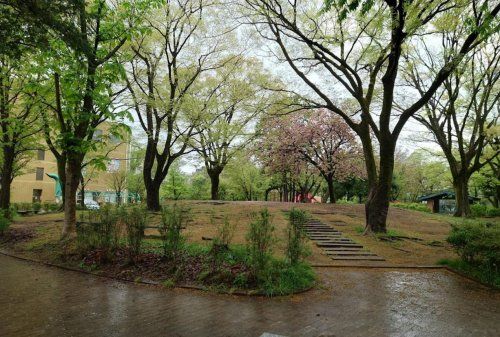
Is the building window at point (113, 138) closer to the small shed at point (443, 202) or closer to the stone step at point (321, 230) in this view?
the stone step at point (321, 230)

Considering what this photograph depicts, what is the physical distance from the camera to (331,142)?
24.3 meters

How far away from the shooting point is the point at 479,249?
23.0 ft

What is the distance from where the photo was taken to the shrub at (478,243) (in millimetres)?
6727

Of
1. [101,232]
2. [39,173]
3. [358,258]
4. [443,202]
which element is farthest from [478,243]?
[39,173]

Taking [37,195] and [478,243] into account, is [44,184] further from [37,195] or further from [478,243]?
[478,243]

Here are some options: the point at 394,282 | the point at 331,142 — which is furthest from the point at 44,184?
the point at 394,282

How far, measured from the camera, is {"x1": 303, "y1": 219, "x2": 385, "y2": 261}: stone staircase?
29.5ft

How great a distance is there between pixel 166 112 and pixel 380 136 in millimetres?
9514

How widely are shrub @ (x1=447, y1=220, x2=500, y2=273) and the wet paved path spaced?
0.71 meters

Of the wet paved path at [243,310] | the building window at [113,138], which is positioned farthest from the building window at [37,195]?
the wet paved path at [243,310]

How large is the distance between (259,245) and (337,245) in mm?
4985

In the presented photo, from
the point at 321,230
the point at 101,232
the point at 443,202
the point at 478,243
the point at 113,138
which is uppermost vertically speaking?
the point at 113,138

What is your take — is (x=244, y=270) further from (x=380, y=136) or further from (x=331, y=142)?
(x=331, y=142)

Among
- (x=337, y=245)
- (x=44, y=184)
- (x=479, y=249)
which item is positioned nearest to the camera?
(x=479, y=249)
